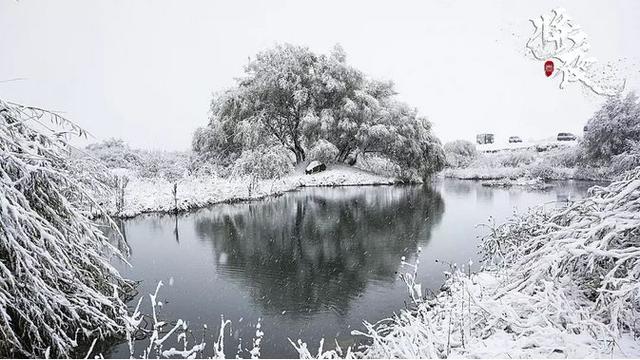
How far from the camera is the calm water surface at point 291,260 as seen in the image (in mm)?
4973

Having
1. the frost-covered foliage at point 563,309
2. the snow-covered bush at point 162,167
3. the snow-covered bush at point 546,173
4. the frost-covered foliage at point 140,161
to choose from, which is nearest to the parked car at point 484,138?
the snow-covered bush at point 546,173

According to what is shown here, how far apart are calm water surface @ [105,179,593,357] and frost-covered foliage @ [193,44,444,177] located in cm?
1037

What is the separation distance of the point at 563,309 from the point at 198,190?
13.9 meters

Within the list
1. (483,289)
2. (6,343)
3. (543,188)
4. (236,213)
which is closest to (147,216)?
(236,213)

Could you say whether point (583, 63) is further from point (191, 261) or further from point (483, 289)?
point (191, 261)

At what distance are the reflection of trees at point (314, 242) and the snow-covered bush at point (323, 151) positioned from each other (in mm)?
7922

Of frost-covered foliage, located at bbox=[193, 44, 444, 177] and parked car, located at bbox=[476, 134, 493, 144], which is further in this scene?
parked car, located at bbox=[476, 134, 493, 144]

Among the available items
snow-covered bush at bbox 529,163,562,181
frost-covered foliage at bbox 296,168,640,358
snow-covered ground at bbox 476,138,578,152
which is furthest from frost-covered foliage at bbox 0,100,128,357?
snow-covered ground at bbox 476,138,578,152

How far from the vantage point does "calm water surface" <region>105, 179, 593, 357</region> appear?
497 cm

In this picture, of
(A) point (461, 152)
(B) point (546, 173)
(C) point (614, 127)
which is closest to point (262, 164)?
(B) point (546, 173)

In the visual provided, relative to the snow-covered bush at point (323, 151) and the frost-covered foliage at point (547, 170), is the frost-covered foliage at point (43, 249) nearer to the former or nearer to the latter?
the snow-covered bush at point (323, 151)

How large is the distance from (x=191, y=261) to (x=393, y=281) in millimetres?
3865

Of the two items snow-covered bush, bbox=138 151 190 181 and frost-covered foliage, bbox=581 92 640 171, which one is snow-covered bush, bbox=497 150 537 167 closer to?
frost-covered foliage, bbox=581 92 640 171

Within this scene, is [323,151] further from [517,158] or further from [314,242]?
[517,158]
